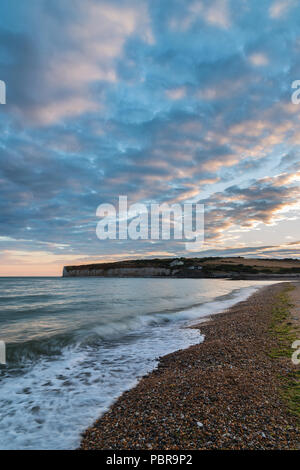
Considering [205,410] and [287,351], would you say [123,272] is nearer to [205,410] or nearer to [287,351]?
[287,351]

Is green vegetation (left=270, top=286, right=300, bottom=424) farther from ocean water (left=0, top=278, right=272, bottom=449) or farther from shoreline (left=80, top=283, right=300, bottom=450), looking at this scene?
ocean water (left=0, top=278, right=272, bottom=449)

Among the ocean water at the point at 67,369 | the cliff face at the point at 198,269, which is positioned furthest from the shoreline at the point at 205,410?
the cliff face at the point at 198,269

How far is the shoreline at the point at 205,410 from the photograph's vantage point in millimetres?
3896

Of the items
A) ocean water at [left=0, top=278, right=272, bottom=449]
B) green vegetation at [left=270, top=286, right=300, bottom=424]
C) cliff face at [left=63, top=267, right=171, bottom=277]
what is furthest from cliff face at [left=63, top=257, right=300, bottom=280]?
ocean water at [left=0, top=278, right=272, bottom=449]

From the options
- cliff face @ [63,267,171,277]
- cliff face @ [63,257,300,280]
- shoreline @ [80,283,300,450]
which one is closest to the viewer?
shoreline @ [80,283,300,450]

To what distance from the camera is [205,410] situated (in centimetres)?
463

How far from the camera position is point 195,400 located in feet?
16.6

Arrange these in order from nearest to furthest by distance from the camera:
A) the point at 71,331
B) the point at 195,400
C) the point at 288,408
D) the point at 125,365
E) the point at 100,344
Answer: the point at 288,408 → the point at 195,400 → the point at 125,365 → the point at 100,344 → the point at 71,331

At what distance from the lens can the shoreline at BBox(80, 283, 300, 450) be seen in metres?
3.90

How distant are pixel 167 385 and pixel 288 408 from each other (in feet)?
9.20

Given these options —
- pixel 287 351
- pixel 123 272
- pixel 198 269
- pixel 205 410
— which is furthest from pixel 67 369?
pixel 123 272

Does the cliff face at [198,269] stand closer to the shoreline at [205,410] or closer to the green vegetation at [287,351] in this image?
the green vegetation at [287,351]
